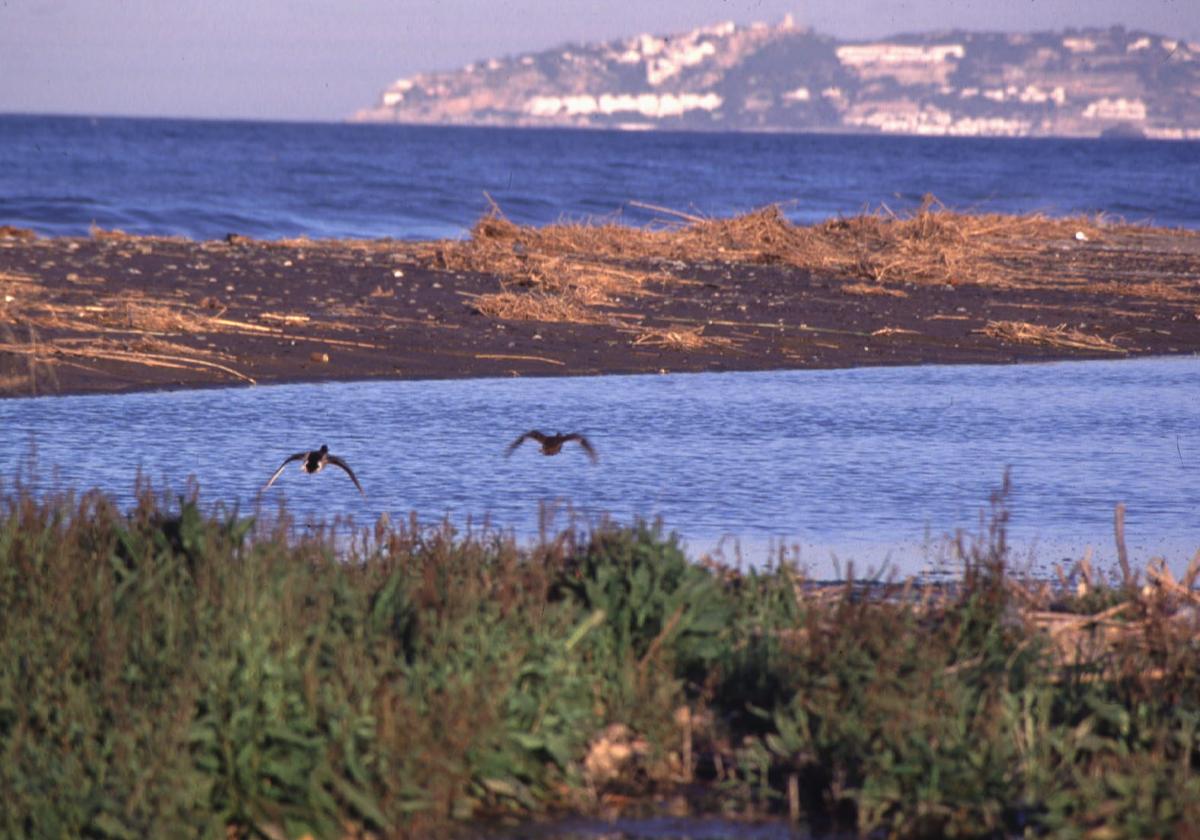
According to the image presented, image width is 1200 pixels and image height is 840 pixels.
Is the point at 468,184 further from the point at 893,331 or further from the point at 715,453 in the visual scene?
the point at 715,453

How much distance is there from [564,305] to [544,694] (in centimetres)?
1078

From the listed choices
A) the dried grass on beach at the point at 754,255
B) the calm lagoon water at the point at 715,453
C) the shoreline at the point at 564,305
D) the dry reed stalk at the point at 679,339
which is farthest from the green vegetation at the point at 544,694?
the dried grass on beach at the point at 754,255

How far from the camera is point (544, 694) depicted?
459 centimetres

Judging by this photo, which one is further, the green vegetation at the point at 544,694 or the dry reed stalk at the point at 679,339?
the dry reed stalk at the point at 679,339

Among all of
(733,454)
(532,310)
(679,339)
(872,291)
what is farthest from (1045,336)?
(733,454)

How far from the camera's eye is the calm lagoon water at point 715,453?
7758 mm

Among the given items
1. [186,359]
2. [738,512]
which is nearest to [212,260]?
[186,359]

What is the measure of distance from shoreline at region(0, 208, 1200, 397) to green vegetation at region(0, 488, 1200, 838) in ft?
22.6

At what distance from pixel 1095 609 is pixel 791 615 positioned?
1073 millimetres

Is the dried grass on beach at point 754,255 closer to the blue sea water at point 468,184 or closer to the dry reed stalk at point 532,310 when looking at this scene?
the dry reed stalk at point 532,310

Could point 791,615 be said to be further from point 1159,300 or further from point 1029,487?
point 1159,300

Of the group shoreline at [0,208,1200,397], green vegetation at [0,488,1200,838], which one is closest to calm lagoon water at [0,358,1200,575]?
shoreline at [0,208,1200,397]

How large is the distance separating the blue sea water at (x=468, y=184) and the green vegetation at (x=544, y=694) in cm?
2028

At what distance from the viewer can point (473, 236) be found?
71.5 ft
